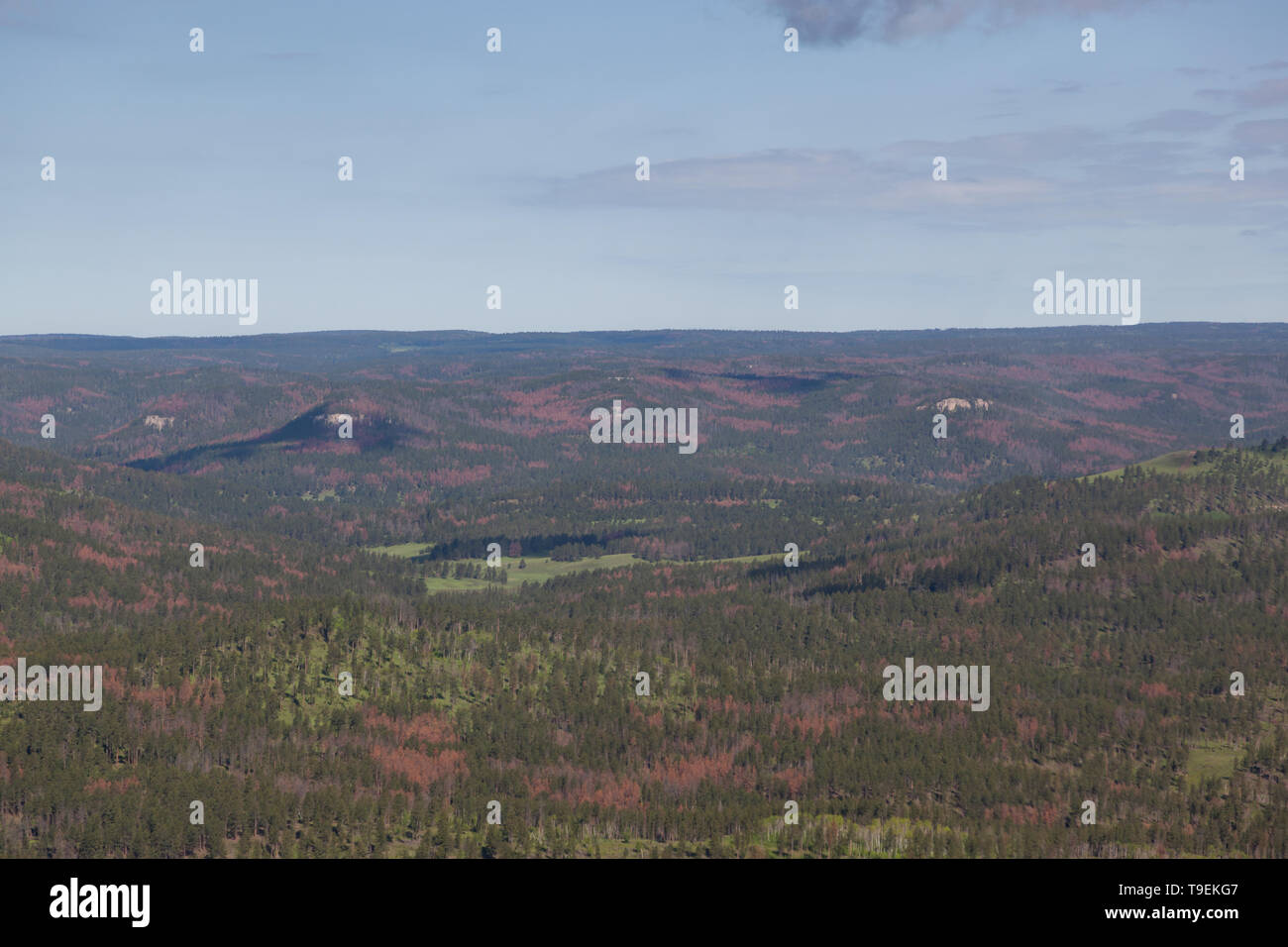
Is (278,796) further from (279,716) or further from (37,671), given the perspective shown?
(37,671)

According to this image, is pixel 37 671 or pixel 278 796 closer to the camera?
pixel 278 796

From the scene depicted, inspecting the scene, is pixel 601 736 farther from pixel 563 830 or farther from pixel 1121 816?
pixel 1121 816

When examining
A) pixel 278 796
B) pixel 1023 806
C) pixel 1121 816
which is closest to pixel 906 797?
pixel 1023 806

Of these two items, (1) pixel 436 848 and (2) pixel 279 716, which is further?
(2) pixel 279 716

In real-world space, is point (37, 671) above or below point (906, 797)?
above
